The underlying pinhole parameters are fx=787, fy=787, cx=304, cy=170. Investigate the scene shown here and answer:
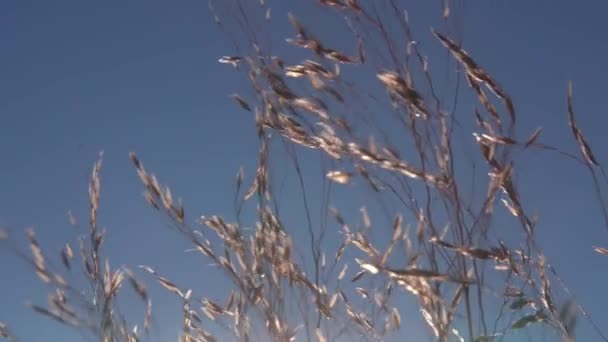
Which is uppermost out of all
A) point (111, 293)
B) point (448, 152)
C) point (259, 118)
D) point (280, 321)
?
point (259, 118)

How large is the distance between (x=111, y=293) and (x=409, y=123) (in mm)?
902

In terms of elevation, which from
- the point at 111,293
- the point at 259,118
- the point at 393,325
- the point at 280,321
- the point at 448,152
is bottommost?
the point at 393,325

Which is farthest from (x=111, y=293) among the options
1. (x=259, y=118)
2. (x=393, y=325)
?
(x=393, y=325)

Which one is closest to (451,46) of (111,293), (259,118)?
(259,118)

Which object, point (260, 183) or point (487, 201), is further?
point (260, 183)

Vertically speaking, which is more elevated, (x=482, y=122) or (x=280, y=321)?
(x=482, y=122)

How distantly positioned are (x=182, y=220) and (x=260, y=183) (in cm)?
23

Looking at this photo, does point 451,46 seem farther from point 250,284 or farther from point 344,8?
point 250,284

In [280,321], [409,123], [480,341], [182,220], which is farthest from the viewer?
[182,220]

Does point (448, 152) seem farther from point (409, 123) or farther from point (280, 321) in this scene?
point (280, 321)

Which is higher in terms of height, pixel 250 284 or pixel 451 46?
pixel 451 46

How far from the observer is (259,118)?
6.40 ft

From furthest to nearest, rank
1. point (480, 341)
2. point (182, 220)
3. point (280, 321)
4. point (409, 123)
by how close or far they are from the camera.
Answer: point (182, 220) → point (280, 321) → point (409, 123) → point (480, 341)

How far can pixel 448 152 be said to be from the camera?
1.62m
